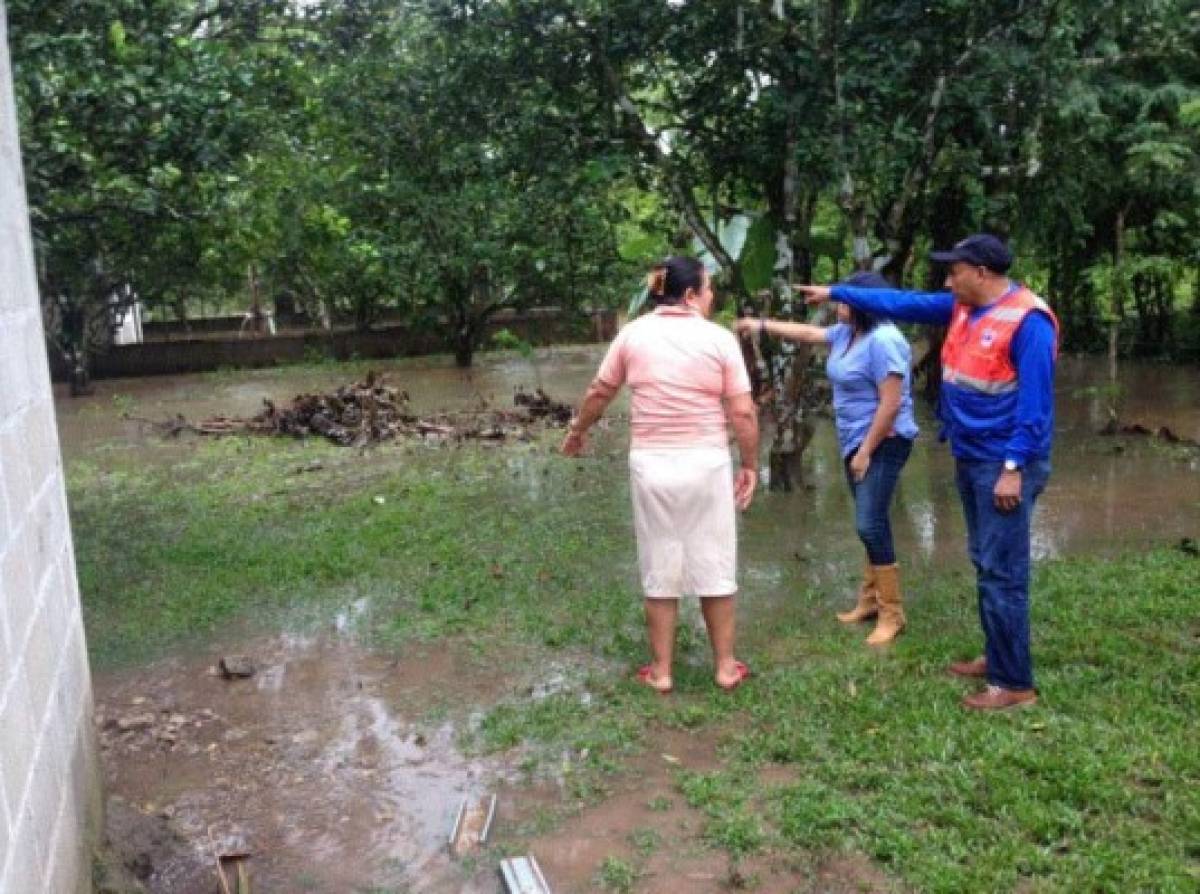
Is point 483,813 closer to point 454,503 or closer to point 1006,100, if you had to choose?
point 454,503

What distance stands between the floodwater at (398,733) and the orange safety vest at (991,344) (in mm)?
1769

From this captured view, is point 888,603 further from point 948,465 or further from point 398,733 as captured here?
point 948,465

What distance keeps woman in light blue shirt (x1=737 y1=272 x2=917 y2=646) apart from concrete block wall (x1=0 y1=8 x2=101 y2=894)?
10.3 ft

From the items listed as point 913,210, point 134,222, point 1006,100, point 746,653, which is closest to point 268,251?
point 134,222

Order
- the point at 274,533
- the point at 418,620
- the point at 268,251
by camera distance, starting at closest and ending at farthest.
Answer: the point at 418,620
the point at 274,533
the point at 268,251

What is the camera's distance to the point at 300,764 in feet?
14.9

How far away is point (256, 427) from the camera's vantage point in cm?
1420

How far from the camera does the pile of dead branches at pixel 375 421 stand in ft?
42.6

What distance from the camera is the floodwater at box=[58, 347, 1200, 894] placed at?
3.71 meters

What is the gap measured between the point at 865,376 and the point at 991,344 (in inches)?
41.6

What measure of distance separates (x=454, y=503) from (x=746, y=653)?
4386 millimetres

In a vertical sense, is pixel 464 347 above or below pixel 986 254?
below

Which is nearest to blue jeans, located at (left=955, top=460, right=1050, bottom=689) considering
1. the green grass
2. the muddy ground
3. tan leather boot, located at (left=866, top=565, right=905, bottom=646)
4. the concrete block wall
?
the green grass

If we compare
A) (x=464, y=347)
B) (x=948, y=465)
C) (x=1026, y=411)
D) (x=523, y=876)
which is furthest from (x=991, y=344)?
(x=464, y=347)
